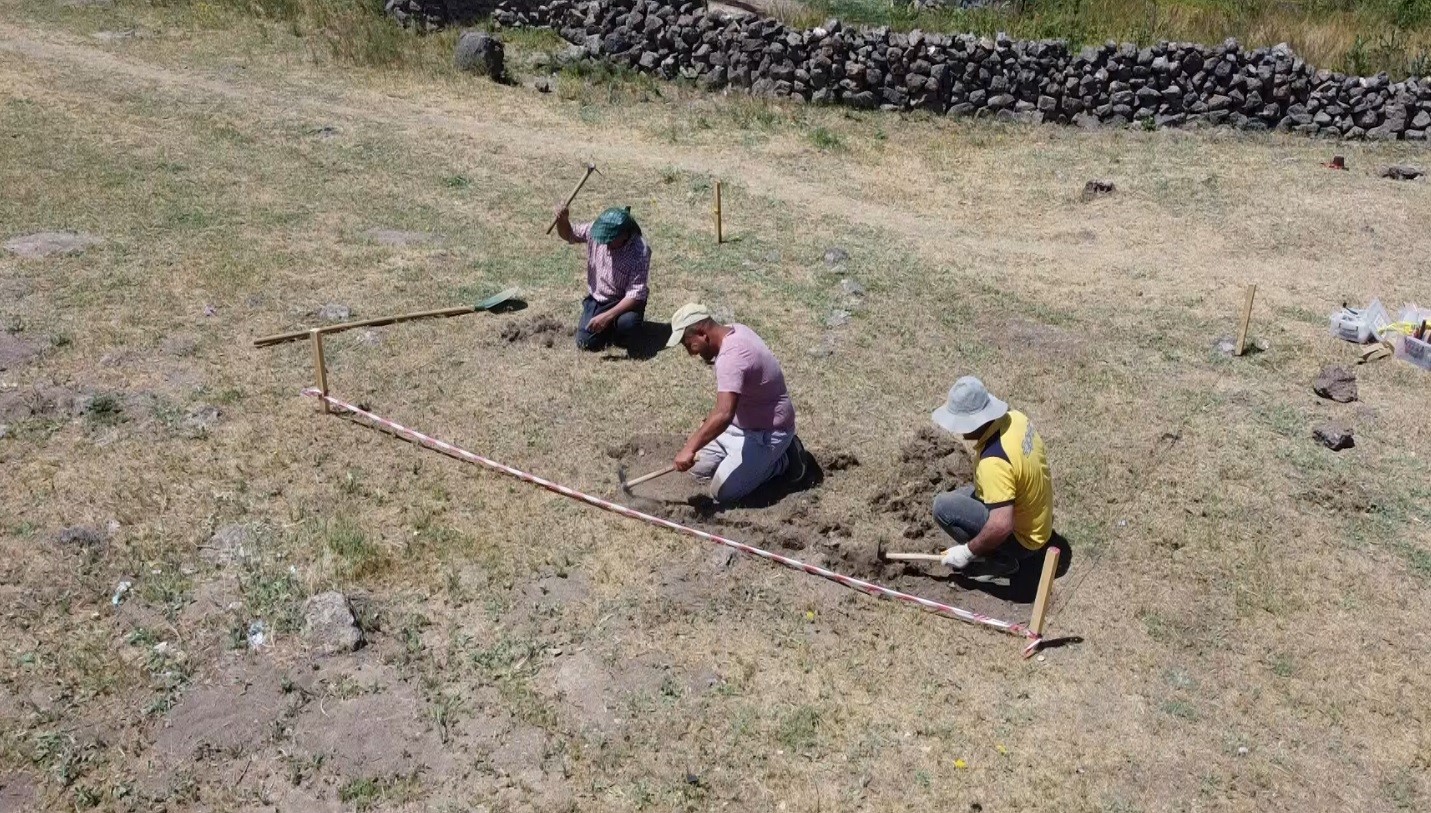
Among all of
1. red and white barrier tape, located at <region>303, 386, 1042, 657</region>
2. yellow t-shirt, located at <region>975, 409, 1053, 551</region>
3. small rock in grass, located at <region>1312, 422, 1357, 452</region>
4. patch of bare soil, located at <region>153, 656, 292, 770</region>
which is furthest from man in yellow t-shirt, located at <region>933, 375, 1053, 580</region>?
patch of bare soil, located at <region>153, 656, 292, 770</region>

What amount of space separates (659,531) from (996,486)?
6.43ft

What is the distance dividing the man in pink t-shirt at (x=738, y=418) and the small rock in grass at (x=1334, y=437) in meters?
3.76

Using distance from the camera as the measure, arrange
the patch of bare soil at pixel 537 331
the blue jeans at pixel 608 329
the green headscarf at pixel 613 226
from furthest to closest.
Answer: the patch of bare soil at pixel 537 331 < the blue jeans at pixel 608 329 < the green headscarf at pixel 613 226

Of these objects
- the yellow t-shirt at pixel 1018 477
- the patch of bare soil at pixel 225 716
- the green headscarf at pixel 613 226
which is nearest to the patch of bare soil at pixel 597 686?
the patch of bare soil at pixel 225 716

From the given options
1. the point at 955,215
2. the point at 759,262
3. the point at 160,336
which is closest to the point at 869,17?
the point at 955,215

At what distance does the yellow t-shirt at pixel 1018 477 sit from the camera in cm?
596

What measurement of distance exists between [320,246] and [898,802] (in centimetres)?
797

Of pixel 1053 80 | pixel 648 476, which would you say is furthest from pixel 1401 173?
pixel 648 476

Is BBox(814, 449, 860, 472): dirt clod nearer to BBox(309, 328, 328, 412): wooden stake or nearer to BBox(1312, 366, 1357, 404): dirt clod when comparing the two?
BBox(309, 328, 328, 412): wooden stake

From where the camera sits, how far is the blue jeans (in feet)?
29.2

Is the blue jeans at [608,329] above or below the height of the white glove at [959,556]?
above

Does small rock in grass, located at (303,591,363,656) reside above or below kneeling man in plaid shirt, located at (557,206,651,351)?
below

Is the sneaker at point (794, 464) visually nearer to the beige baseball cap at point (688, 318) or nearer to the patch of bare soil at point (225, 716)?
the beige baseball cap at point (688, 318)

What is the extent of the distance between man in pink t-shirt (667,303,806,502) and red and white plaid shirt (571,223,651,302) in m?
2.00
